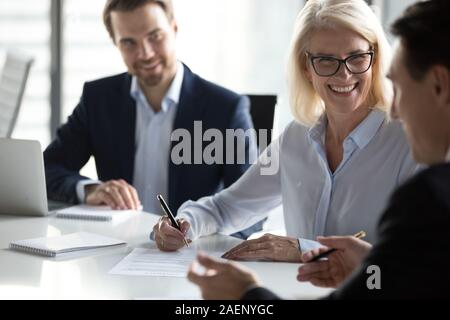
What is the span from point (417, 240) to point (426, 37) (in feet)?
1.28

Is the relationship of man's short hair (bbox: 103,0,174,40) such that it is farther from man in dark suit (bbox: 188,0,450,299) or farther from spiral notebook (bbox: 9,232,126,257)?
man in dark suit (bbox: 188,0,450,299)

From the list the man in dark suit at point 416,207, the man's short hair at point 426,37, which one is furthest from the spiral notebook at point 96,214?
the man's short hair at point 426,37

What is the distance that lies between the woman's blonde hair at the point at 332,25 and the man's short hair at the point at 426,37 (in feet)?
2.98

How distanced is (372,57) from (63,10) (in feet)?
12.4

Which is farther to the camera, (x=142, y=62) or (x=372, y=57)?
(x=142, y=62)

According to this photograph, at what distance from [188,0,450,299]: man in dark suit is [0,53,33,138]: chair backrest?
9.13 ft

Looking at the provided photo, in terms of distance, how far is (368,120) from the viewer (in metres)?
2.37

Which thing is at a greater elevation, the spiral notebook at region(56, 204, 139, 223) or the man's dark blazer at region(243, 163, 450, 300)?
the man's dark blazer at region(243, 163, 450, 300)

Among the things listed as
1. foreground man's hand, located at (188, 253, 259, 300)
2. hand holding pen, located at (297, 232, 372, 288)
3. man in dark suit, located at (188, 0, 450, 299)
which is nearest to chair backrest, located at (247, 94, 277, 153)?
hand holding pen, located at (297, 232, 372, 288)

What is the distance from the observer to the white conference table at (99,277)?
1791 mm

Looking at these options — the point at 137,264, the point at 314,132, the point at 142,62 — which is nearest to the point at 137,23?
the point at 142,62

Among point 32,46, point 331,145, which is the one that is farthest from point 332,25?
point 32,46

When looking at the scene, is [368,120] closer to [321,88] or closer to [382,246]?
[321,88]

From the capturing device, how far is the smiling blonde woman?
2.29 meters
